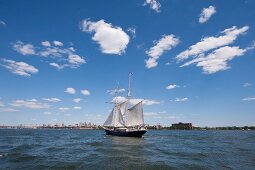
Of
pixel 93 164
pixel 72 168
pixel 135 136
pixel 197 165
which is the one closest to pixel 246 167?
pixel 197 165

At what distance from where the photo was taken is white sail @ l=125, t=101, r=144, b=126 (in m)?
97.8

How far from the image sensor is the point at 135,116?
9962 cm

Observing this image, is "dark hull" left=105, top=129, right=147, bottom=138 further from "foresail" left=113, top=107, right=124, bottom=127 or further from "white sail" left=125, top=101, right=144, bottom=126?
"foresail" left=113, top=107, right=124, bottom=127

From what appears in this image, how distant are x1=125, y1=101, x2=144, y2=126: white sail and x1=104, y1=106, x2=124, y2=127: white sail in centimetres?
1047

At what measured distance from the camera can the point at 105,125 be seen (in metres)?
124

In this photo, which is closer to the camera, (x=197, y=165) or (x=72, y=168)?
(x=72, y=168)

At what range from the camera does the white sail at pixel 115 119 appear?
376ft

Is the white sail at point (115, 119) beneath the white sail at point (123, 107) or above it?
beneath

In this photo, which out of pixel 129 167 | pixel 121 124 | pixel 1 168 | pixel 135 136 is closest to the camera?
pixel 1 168

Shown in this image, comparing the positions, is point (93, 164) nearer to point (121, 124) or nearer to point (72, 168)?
point (72, 168)

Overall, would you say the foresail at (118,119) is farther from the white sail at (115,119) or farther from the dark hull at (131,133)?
the dark hull at (131,133)

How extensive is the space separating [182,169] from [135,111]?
71321 millimetres

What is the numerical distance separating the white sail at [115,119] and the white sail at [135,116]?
1047 cm

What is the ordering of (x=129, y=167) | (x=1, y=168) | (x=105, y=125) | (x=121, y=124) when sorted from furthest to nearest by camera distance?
(x=105, y=125) → (x=121, y=124) → (x=129, y=167) → (x=1, y=168)
